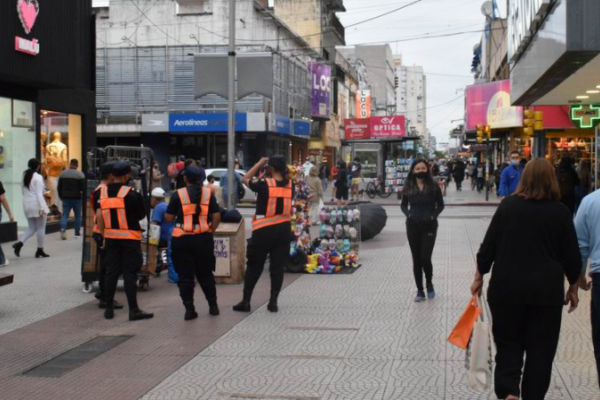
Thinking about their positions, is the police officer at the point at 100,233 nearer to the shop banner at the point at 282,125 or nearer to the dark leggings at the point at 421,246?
the dark leggings at the point at 421,246

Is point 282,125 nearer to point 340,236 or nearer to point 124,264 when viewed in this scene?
point 340,236

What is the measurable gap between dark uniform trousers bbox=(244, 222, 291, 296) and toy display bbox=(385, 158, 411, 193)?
86.4 ft

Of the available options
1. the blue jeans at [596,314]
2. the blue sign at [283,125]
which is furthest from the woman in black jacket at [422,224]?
the blue sign at [283,125]

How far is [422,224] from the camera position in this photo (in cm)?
962

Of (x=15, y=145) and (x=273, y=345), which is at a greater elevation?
(x=15, y=145)

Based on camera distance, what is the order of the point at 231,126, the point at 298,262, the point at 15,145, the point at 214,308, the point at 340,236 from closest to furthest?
the point at 214,308
the point at 298,262
the point at 340,236
the point at 231,126
the point at 15,145

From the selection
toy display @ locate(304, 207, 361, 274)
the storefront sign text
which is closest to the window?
the storefront sign text

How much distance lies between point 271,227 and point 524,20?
11.6 meters

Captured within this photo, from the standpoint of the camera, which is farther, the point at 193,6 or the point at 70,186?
the point at 193,6

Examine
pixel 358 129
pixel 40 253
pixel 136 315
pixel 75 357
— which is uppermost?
pixel 358 129

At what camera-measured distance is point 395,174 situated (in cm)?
3544

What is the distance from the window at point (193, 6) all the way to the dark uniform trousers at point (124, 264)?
3853cm

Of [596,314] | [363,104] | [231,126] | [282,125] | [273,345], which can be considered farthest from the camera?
[363,104]

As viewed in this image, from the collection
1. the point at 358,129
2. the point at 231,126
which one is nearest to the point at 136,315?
the point at 231,126
